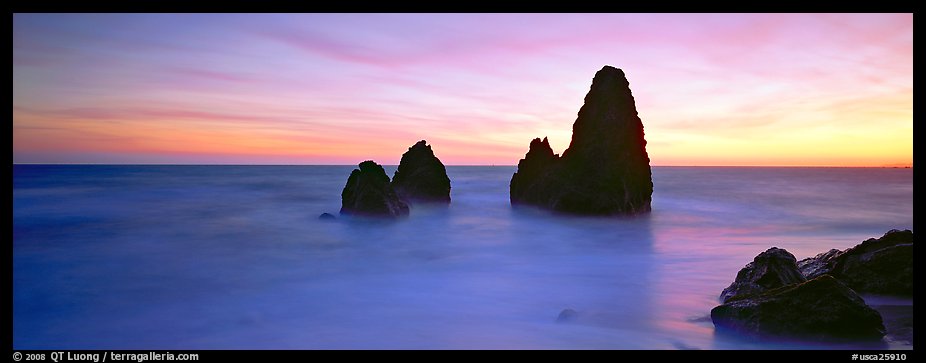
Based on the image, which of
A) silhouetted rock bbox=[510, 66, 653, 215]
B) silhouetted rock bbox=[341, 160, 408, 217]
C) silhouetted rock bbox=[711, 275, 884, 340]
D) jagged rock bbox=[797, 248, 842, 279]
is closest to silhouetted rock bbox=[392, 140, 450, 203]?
silhouetted rock bbox=[341, 160, 408, 217]

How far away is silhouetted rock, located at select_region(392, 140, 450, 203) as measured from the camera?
27.3 m

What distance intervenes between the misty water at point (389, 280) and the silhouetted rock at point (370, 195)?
0.91 metres

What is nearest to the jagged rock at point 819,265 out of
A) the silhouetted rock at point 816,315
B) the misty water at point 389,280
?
the misty water at point 389,280

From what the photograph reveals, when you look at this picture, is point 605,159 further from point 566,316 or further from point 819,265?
point 566,316

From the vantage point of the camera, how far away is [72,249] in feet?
46.6

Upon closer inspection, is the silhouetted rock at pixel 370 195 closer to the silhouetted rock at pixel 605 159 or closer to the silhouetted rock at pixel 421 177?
the silhouetted rock at pixel 421 177

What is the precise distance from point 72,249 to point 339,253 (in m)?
8.09

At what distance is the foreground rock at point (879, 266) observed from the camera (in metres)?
7.25

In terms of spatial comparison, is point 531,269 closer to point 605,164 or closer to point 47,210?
point 605,164

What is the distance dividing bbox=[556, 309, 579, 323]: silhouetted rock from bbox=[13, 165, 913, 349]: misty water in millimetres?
81

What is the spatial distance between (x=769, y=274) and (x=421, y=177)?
21.7 metres

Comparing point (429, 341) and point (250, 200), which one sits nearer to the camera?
point (429, 341)
